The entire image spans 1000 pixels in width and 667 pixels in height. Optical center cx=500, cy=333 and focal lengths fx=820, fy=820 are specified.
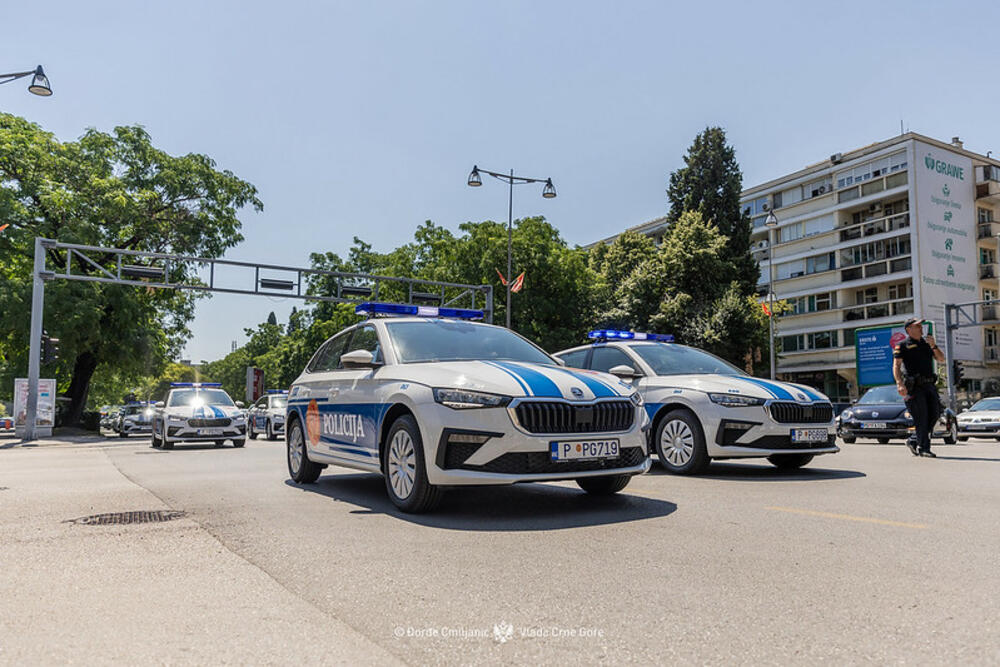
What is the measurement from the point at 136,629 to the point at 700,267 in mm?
43651

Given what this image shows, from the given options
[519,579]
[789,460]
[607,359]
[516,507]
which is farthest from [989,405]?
[519,579]

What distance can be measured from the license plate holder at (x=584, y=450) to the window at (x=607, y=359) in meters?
3.98

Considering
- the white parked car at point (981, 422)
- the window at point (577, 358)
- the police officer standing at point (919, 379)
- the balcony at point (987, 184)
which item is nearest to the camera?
the window at point (577, 358)

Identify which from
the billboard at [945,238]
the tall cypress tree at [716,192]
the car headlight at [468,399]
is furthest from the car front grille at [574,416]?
the billboard at [945,238]

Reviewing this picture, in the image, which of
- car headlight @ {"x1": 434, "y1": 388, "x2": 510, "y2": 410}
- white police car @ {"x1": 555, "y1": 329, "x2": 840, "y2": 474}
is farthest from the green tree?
car headlight @ {"x1": 434, "y1": 388, "x2": 510, "y2": 410}

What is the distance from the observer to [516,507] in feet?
20.9

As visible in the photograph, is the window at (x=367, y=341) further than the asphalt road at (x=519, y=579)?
Yes

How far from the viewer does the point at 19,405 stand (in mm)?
26078

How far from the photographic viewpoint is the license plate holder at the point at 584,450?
A: 5.71 meters

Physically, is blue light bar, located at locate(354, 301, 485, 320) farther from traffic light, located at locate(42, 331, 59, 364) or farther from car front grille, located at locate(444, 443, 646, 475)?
traffic light, located at locate(42, 331, 59, 364)

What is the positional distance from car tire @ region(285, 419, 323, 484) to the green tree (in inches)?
963

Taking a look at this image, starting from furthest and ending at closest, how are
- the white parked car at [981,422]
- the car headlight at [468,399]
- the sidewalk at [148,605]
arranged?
the white parked car at [981,422] → the car headlight at [468,399] → the sidewalk at [148,605]

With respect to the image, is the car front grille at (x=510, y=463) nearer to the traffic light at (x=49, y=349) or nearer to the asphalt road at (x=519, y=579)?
the asphalt road at (x=519, y=579)

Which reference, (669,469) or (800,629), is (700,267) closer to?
(669,469)
